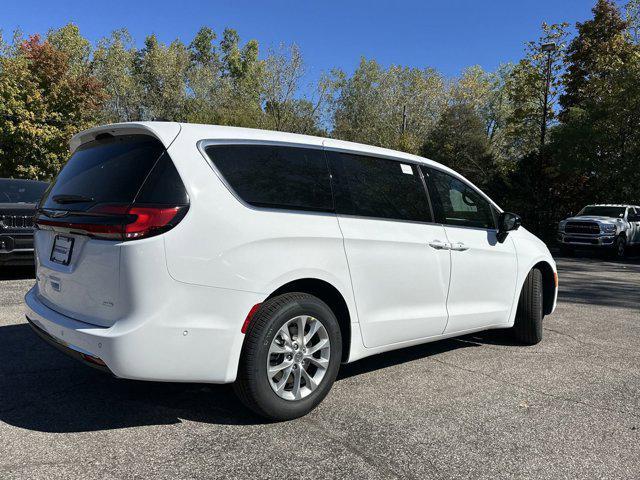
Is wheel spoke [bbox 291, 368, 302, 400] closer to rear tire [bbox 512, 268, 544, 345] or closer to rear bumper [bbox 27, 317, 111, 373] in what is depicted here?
rear bumper [bbox 27, 317, 111, 373]

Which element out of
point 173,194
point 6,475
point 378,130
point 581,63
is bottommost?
point 6,475

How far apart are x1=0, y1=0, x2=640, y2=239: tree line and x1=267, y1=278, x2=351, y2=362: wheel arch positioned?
19.9m

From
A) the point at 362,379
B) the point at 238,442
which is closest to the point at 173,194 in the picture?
the point at 238,442

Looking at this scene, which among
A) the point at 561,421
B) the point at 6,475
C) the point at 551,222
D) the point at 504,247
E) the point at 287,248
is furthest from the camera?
the point at 551,222

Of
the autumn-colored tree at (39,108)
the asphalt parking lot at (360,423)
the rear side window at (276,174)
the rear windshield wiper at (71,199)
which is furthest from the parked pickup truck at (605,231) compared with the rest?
the autumn-colored tree at (39,108)

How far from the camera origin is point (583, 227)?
16.6 meters

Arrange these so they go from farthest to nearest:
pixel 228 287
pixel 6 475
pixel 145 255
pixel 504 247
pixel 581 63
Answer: pixel 581 63, pixel 504 247, pixel 228 287, pixel 145 255, pixel 6 475

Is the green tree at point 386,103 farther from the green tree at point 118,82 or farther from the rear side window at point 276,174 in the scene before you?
the rear side window at point 276,174

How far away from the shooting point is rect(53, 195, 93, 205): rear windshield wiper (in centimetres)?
317

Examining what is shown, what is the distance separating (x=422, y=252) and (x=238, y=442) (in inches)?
75.8

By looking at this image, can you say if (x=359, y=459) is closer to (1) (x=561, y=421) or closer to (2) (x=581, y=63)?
(1) (x=561, y=421)

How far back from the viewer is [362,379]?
416cm

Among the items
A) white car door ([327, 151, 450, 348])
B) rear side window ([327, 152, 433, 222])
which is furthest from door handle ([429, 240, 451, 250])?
rear side window ([327, 152, 433, 222])

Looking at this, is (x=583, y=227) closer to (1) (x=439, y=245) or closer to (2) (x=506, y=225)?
(2) (x=506, y=225)
